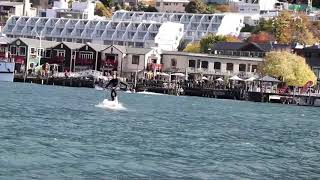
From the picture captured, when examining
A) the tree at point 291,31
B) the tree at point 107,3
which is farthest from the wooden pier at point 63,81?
the tree at point 107,3

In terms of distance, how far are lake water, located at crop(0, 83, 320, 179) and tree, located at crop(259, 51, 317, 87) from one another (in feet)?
110

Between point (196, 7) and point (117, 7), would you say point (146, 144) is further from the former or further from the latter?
point (117, 7)

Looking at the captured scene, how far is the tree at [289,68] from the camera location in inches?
3492

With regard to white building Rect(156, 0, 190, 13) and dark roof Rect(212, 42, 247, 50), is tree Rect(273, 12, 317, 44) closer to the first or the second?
dark roof Rect(212, 42, 247, 50)

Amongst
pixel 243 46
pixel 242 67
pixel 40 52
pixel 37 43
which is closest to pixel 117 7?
pixel 37 43

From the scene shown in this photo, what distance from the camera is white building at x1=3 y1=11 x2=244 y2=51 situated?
117 meters

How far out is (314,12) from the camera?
146625 millimetres

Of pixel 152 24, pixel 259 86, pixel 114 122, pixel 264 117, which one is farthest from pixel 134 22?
pixel 114 122

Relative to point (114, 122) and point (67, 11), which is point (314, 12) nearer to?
point (67, 11)

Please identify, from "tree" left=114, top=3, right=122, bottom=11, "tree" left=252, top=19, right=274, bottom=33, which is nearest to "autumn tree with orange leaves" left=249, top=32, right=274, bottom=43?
"tree" left=252, top=19, right=274, bottom=33

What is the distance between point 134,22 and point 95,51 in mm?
18170

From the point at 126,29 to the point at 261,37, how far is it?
21.6 meters

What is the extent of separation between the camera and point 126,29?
11856 cm

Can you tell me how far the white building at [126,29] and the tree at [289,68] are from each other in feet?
93.3
